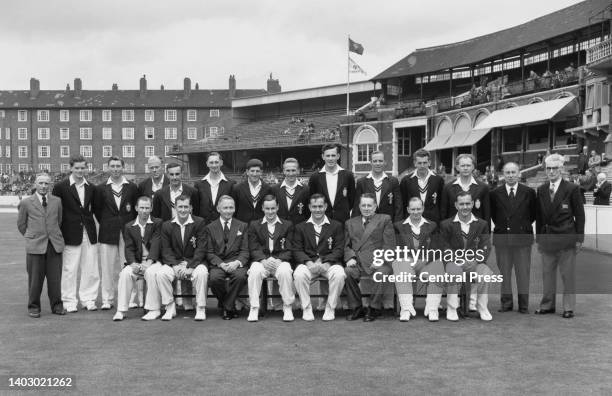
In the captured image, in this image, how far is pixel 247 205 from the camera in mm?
8938

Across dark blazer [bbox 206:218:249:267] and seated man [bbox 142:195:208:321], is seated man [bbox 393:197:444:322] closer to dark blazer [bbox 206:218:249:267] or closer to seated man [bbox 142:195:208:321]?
dark blazer [bbox 206:218:249:267]

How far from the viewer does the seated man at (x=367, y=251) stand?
793cm

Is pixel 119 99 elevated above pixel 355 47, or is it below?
above

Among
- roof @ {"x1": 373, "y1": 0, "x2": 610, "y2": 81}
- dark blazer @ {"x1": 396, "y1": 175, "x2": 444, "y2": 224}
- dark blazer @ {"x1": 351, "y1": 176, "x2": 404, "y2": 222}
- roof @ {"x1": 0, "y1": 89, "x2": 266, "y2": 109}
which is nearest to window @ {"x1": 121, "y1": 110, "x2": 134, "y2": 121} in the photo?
roof @ {"x1": 0, "y1": 89, "x2": 266, "y2": 109}

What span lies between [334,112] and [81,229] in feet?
157

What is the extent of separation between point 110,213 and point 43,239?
3.27 ft

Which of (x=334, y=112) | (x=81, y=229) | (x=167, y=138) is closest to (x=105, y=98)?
(x=167, y=138)

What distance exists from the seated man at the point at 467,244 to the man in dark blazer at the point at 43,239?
204 inches

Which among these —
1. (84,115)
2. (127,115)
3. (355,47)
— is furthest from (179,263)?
(84,115)

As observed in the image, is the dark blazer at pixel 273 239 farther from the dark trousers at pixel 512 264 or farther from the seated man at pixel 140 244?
the dark trousers at pixel 512 264

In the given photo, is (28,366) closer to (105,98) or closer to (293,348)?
(293,348)

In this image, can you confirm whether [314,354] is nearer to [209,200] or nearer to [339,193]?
[339,193]

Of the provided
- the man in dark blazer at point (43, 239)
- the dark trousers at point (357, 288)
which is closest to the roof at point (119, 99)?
the man in dark blazer at point (43, 239)

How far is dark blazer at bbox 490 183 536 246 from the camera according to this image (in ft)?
27.0
